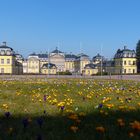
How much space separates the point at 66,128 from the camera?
405 cm

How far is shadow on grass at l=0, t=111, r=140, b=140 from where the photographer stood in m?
3.50

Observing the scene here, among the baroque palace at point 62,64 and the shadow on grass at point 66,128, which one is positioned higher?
the baroque palace at point 62,64

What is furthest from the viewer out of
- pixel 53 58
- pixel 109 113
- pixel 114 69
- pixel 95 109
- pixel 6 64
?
pixel 53 58

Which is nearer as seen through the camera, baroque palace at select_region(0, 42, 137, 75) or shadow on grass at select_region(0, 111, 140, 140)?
shadow on grass at select_region(0, 111, 140, 140)

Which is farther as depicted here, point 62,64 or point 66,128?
point 62,64

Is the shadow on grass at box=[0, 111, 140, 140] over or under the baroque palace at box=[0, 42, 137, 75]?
under

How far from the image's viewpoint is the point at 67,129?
396cm

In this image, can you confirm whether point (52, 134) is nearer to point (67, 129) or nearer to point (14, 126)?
point (67, 129)

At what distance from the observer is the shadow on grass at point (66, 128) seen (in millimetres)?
3502

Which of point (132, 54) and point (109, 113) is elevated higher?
point (132, 54)

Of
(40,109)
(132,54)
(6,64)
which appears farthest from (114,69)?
(40,109)

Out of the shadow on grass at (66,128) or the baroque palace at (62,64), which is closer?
the shadow on grass at (66,128)

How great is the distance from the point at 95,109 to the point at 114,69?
11924 centimetres

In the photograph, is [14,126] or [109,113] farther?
[109,113]
